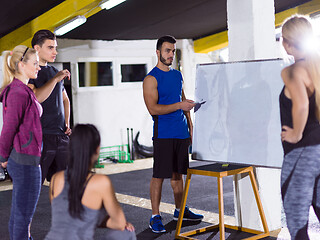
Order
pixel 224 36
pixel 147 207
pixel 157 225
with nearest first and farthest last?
1. pixel 157 225
2. pixel 147 207
3. pixel 224 36

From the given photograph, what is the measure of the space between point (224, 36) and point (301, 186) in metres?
7.32

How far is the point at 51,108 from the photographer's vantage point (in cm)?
312

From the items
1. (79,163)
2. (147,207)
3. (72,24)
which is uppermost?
(72,24)

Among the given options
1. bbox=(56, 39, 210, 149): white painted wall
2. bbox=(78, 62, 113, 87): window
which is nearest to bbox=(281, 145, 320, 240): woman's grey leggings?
bbox=(56, 39, 210, 149): white painted wall

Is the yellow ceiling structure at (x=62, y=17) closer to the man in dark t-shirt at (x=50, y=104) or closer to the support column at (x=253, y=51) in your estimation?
the support column at (x=253, y=51)

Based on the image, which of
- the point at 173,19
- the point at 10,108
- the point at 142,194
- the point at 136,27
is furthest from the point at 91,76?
the point at 10,108

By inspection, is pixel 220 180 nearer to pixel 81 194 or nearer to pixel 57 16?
pixel 81 194

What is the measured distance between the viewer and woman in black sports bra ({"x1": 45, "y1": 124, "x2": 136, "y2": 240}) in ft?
6.18

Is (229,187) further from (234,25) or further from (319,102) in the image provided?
(319,102)

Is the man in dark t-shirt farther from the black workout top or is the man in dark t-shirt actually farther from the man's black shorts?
the black workout top

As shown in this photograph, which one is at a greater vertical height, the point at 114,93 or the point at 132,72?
the point at 132,72

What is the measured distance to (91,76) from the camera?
9.16 m

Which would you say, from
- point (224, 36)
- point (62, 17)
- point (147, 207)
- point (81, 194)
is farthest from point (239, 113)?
point (224, 36)

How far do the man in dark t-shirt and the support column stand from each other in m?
1.34
